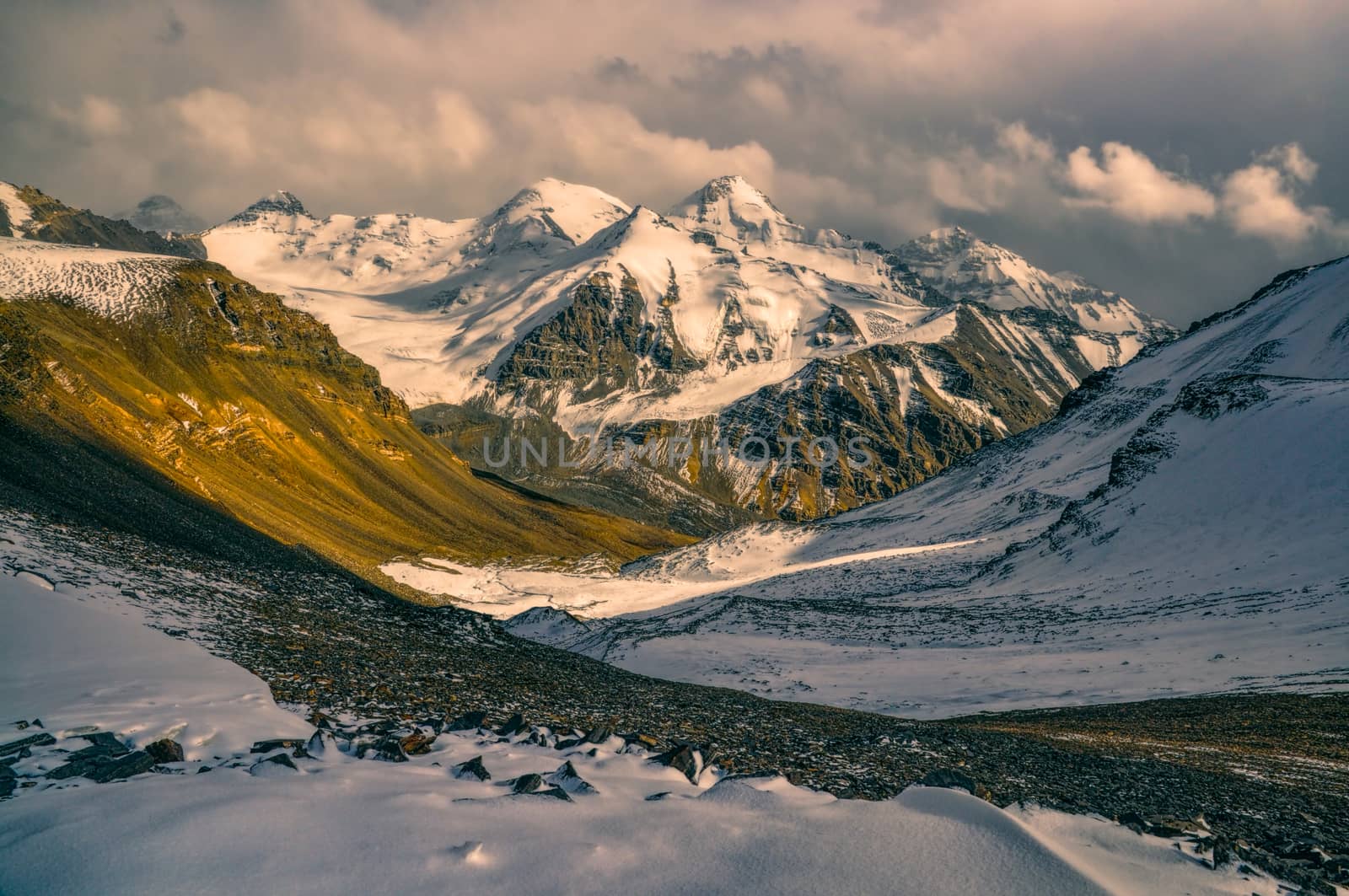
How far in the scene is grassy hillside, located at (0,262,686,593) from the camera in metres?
49.8

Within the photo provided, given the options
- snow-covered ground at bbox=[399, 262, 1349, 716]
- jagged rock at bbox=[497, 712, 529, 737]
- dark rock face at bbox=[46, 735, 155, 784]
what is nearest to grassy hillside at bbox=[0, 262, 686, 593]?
snow-covered ground at bbox=[399, 262, 1349, 716]

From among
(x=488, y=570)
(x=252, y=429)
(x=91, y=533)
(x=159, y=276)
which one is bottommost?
(x=488, y=570)

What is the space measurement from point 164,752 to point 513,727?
5.99 metres

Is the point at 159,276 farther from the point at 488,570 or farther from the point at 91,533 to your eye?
the point at 91,533

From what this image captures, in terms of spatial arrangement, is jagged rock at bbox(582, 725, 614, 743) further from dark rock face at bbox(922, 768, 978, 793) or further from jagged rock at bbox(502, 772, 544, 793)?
dark rock face at bbox(922, 768, 978, 793)

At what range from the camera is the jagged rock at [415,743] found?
11945mm

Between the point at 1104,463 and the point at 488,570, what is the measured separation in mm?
81835

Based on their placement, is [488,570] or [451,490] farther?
[451,490]

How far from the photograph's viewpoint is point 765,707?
933 inches

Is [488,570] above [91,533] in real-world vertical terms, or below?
below

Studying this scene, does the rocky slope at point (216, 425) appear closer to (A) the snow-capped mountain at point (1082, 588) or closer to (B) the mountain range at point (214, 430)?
(B) the mountain range at point (214, 430)

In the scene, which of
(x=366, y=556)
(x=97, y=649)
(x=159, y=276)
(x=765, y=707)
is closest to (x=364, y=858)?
(x=97, y=649)

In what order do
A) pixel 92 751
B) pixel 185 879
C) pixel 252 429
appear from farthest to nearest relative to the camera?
pixel 252 429, pixel 92 751, pixel 185 879

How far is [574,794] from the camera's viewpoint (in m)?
10.2
